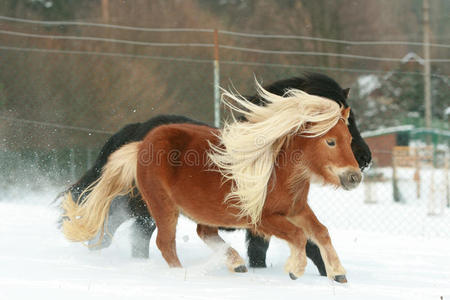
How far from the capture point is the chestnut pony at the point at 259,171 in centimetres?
305

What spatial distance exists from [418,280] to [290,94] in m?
1.52

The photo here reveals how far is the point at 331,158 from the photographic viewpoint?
120 inches

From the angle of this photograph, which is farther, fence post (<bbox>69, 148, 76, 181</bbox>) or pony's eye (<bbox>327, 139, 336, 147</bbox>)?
fence post (<bbox>69, 148, 76, 181</bbox>)

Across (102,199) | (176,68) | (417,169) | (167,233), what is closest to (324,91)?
(167,233)

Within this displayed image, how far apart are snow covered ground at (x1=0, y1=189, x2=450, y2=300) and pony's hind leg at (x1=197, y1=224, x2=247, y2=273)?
2.5 inches

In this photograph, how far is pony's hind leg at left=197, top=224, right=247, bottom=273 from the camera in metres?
3.50

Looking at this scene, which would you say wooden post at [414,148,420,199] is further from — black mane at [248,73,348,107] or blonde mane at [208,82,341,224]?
blonde mane at [208,82,341,224]

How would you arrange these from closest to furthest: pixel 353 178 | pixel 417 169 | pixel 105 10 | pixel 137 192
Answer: pixel 353 178
pixel 137 192
pixel 105 10
pixel 417 169

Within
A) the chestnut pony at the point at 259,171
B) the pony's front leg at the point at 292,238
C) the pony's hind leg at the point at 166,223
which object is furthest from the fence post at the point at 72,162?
the pony's front leg at the point at 292,238

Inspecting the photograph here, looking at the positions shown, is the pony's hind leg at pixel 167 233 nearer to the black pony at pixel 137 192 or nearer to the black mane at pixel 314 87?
the black pony at pixel 137 192

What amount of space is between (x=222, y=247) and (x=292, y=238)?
2.49 ft

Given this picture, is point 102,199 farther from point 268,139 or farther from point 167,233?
point 268,139

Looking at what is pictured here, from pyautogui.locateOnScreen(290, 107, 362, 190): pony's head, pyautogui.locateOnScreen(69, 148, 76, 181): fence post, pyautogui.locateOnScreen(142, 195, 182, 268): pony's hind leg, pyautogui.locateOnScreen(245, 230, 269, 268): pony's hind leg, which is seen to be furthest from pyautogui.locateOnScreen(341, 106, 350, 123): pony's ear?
pyautogui.locateOnScreen(69, 148, 76, 181): fence post

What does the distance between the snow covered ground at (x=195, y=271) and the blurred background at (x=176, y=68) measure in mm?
1283
